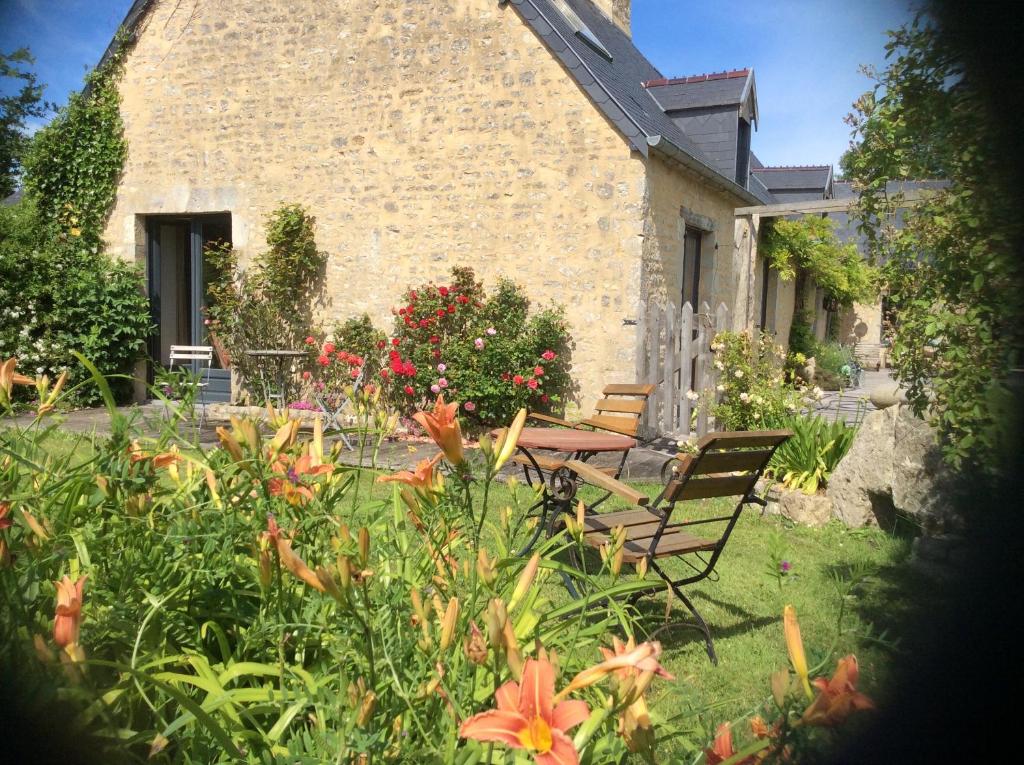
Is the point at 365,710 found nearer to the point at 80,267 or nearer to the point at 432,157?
the point at 432,157

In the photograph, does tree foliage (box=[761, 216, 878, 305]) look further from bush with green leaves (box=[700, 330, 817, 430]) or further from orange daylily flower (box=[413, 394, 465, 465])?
orange daylily flower (box=[413, 394, 465, 465])

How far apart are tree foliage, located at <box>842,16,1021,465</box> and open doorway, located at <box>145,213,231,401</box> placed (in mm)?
8536

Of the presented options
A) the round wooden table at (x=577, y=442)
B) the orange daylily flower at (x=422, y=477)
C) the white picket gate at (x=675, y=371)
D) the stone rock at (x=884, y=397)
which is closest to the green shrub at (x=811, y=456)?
the stone rock at (x=884, y=397)

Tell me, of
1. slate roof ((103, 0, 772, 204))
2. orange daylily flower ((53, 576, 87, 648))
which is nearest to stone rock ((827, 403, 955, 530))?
orange daylily flower ((53, 576, 87, 648))

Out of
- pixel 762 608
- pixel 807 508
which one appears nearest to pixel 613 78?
pixel 807 508

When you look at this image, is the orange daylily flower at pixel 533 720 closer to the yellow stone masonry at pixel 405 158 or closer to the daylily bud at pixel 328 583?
the daylily bud at pixel 328 583

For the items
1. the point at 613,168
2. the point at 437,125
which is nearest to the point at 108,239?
the point at 437,125

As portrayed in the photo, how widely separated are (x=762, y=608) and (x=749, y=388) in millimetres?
3642

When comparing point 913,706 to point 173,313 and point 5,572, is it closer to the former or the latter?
point 5,572

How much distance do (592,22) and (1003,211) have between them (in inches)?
424

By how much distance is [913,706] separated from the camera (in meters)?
1.07

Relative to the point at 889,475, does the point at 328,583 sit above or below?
above

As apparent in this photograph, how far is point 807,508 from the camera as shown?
514 centimetres

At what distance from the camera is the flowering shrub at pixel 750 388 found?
21.0 feet
